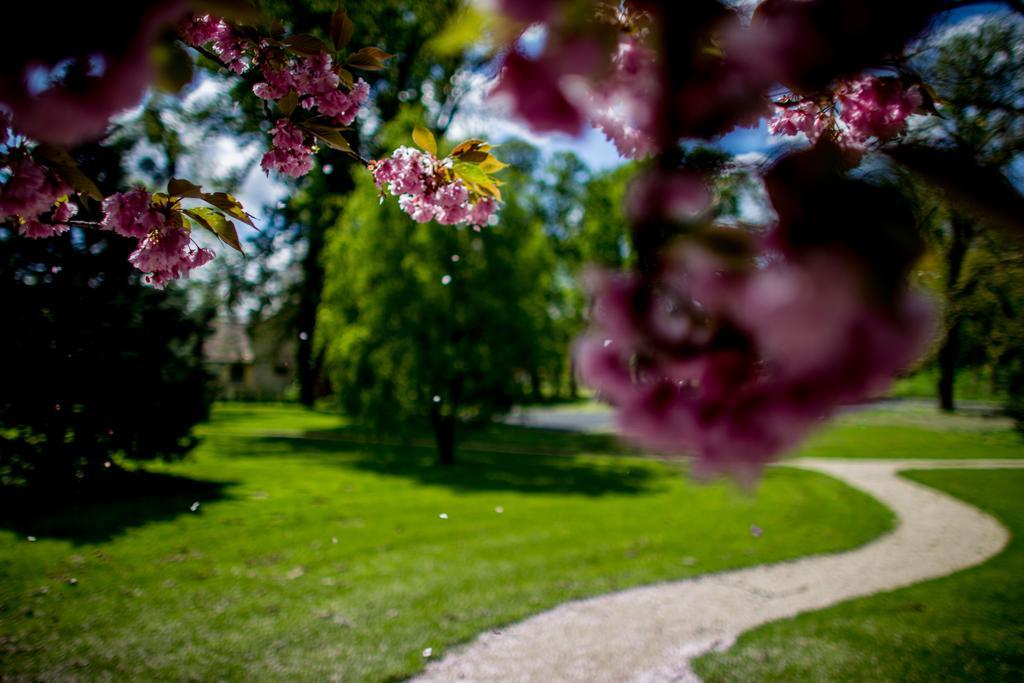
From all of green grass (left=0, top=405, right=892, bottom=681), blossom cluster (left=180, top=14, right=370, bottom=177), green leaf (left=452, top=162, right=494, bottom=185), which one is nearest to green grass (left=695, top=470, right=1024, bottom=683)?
green grass (left=0, top=405, right=892, bottom=681)

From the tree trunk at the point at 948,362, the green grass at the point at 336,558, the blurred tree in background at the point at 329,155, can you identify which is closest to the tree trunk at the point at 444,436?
the green grass at the point at 336,558

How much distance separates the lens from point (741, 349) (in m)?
0.66

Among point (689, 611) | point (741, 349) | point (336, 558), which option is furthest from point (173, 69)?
point (336, 558)

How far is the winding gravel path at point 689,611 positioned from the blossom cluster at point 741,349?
151 inches

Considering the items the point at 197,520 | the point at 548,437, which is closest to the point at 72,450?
the point at 197,520

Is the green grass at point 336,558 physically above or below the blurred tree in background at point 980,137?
below

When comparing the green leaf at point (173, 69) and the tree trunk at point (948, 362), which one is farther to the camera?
the tree trunk at point (948, 362)

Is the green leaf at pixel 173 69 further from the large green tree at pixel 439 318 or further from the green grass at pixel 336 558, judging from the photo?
the large green tree at pixel 439 318

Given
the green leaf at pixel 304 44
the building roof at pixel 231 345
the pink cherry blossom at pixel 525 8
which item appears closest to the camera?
the pink cherry blossom at pixel 525 8

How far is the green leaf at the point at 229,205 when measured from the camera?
1.62 meters

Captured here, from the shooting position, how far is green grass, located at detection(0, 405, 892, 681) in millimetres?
4066

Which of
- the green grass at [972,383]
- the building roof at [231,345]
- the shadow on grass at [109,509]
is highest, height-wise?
the building roof at [231,345]

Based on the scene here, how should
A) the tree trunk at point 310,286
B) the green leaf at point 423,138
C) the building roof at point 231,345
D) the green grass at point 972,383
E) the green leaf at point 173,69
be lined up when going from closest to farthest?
the green leaf at point 173,69 → the green leaf at point 423,138 → the green grass at point 972,383 → the tree trunk at point 310,286 → the building roof at point 231,345

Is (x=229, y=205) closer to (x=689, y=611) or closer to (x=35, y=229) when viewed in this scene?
(x=35, y=229)
